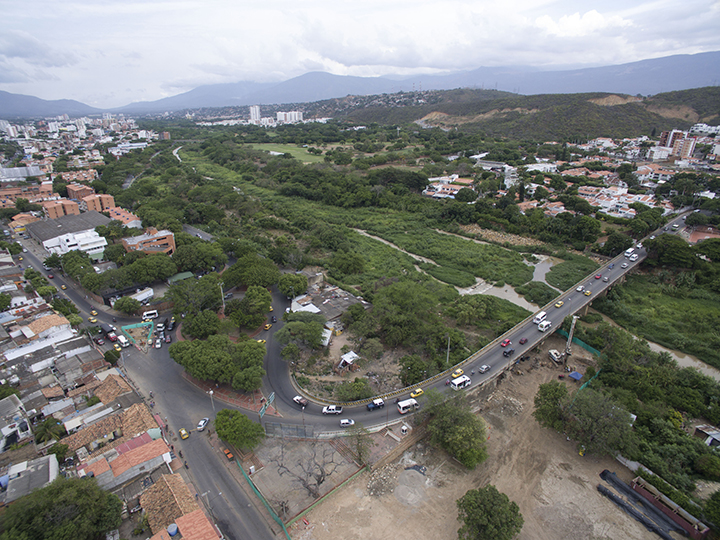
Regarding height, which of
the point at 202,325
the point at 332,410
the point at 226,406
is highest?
the point at 202,325

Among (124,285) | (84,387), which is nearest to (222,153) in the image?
(124,285)

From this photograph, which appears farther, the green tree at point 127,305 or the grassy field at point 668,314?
the green tree at point 127,305

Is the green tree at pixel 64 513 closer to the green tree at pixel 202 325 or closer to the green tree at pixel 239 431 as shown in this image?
the green tree at pixel 239 431

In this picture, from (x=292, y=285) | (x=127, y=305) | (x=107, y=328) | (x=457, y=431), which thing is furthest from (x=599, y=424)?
(x=107, y=328)

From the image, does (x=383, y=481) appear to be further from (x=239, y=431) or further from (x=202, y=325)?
(x=202, y=325)

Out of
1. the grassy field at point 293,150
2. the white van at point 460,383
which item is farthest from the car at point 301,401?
the grassy field at point 293,150

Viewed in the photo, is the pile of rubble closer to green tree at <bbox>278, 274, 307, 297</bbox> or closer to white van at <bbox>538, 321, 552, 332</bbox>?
white van at <bbox>538, 321, 552, 332</bbox>
